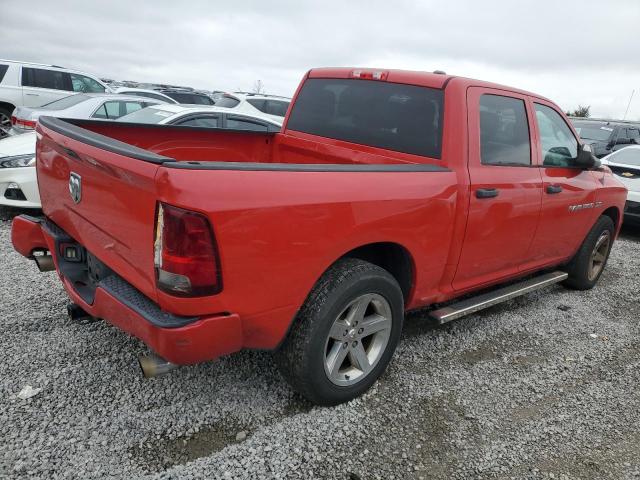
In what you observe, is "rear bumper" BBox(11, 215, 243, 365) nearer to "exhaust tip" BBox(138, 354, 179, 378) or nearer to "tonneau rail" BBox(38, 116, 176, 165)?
"exhaust tip" BBox(138, 354, 179, 378)

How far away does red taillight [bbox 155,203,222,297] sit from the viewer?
2.00 metres

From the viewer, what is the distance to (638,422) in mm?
3016

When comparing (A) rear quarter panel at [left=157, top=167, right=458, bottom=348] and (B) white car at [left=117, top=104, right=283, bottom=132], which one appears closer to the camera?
(A) rear quarter panel at [left=157, top=167, right=458, bottom=348]

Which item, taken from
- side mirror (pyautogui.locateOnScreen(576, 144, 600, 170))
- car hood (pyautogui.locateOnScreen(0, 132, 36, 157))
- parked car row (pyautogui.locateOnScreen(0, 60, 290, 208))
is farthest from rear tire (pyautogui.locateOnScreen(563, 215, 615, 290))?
car hood (pyautogui.locateOnScreen(0, 132, 36, 157))

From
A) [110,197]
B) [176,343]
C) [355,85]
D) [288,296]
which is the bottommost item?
[176,343]

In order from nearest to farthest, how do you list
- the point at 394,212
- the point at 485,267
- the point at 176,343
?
the point at 176,343
the point at 394,212
the point at 485,267

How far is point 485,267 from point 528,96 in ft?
4.60

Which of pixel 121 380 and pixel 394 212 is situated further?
pixel 121 380

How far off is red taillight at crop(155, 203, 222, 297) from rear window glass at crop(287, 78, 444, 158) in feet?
5.61

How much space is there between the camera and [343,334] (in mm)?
2701

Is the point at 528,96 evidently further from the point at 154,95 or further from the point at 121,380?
the point at 154,95

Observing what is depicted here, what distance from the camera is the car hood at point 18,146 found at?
5591mm

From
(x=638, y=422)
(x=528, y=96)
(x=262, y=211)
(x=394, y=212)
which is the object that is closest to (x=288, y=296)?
(x=262, y=211)

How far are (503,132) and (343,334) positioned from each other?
191cm
